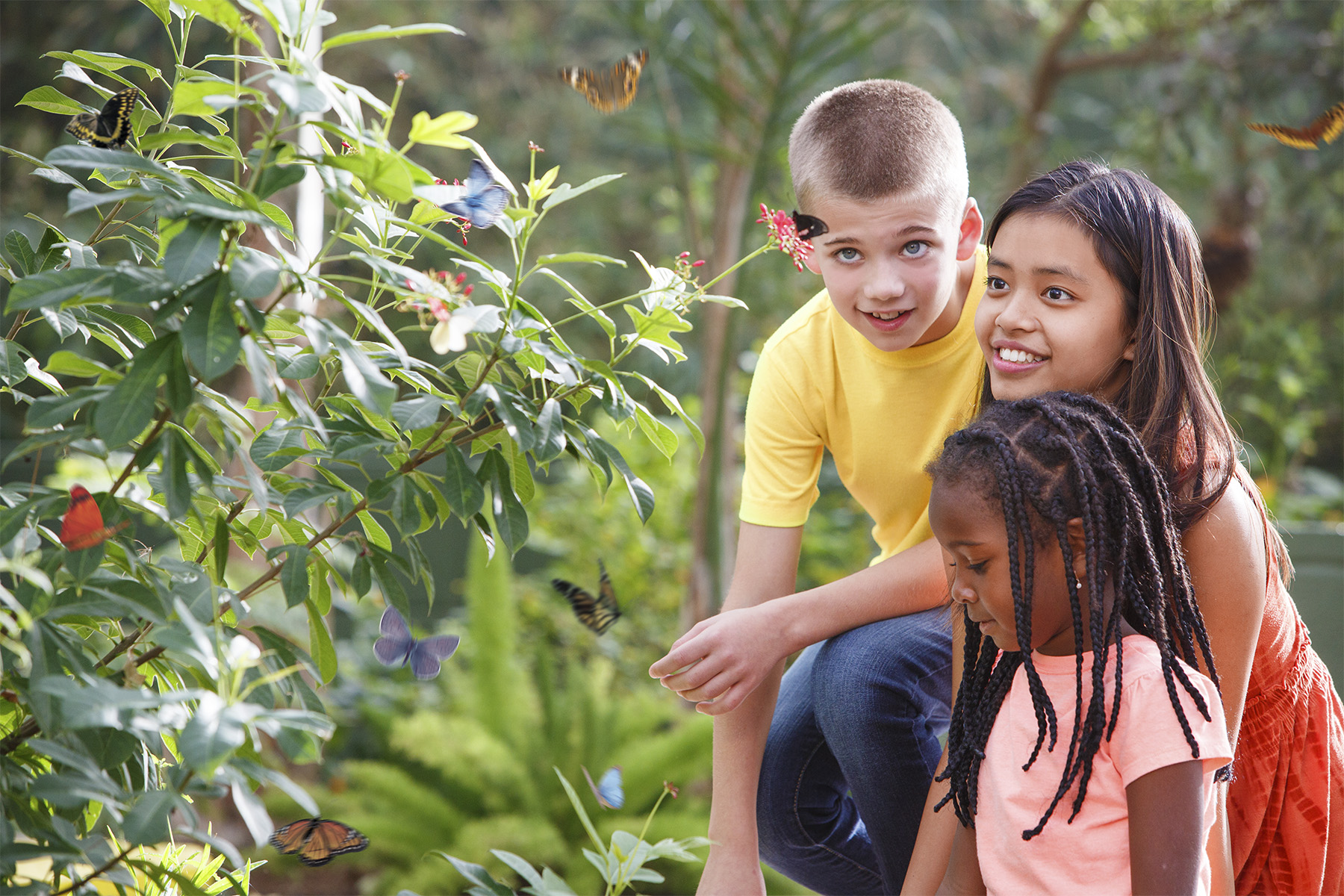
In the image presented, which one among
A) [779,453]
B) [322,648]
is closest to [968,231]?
[779,453]

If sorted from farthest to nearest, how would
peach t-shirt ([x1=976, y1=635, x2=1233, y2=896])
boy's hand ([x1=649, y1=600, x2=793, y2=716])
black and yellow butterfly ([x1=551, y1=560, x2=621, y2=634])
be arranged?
black and yellow butterfly ([x1=551, y1=560, x2=621, y2=634])
boy's hand ([x1=649, y1=600, x2=793, y2=716])
peach t-shirt ([x1=976, y1=635, x2=1233, y2=896])

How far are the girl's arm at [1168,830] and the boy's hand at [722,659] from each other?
470 mm

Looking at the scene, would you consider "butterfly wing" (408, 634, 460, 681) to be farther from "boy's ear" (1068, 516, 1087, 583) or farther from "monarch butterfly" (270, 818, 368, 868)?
"boy's ear" (1068, 516, 1087, 583)

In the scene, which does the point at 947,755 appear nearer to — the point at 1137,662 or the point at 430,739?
the point at 1137,662

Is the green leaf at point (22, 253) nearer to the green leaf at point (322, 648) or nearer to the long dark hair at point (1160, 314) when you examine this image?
the green leaf at point (322, 648)

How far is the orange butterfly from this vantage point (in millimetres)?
867

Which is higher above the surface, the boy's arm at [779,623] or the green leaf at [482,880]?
the boy's arm at [779,623]

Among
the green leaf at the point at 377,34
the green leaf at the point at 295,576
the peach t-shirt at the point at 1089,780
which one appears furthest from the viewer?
the peach t-shirt at the point at 1089,780

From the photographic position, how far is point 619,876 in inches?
43.3

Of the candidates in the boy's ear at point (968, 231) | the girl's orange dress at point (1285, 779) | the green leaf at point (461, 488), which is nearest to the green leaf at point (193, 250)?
the green leaf at point (461, 488)

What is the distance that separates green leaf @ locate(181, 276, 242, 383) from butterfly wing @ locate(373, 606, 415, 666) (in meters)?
0.47

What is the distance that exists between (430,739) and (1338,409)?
4.46m

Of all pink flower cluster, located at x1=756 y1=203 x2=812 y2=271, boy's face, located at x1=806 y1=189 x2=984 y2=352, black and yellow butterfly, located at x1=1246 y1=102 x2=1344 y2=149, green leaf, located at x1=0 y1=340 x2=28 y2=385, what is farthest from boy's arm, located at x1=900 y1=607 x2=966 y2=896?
green leaf, located at x1=0 y1=340 x2=28 y2=385

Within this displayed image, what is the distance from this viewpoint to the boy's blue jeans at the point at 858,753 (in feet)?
4.85
